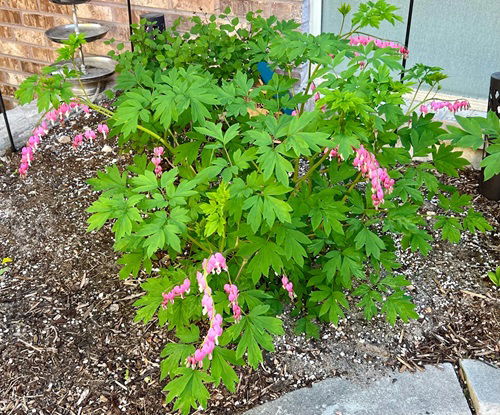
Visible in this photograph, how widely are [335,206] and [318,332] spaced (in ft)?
2.01

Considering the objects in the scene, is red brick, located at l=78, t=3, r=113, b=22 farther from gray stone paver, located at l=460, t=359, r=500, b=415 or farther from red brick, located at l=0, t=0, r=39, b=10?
gray stone paver, located at l=460, t=359, r=500, b=415

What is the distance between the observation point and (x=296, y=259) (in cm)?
185

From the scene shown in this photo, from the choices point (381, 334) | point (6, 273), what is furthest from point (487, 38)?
point (6, 273)

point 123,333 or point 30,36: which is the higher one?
point 30,36

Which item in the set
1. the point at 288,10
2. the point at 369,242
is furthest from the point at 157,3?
the point at 369,242

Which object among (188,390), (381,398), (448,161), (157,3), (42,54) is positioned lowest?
(381,398)

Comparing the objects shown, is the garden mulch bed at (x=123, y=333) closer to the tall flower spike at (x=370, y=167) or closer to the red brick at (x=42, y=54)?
the tall flower spike at (x=370, y=167)

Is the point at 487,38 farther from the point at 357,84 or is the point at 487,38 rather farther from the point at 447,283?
the point at 357,84

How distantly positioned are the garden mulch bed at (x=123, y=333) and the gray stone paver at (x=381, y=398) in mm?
47

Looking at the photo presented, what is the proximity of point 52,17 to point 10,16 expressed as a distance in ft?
1.75

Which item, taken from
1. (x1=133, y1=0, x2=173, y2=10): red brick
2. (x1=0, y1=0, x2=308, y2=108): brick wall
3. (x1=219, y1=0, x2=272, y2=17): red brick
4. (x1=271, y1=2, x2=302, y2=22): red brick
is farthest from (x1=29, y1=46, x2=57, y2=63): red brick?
(x1=271, y1=2, x2=302, y2=22): red brick

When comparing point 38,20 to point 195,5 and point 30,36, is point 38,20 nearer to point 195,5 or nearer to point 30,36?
point 30,36

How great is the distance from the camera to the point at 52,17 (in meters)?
4.61

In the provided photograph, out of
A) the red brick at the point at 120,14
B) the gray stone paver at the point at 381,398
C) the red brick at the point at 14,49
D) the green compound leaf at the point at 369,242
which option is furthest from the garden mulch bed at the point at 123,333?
the red brick at the point at 14,49
